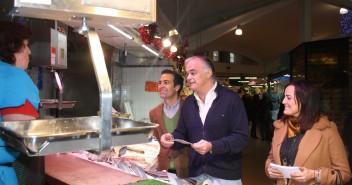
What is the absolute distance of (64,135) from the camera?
115 cm

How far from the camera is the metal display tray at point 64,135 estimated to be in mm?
1135

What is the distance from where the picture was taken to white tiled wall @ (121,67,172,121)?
7984 mm

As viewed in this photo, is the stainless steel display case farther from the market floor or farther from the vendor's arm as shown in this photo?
the market floor

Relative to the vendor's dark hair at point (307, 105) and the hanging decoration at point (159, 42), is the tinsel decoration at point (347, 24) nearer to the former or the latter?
the hanging decoration at point (159, 42)

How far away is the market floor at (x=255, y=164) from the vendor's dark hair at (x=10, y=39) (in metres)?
5.76

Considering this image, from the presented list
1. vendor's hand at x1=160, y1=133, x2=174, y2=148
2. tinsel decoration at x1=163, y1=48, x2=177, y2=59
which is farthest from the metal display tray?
tinsel decoration at x1=163, y1=48, x2=177, y2=59

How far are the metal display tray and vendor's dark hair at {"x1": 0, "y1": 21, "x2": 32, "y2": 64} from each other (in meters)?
0.58

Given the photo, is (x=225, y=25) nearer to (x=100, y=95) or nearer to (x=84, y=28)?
(x=84, y=28)

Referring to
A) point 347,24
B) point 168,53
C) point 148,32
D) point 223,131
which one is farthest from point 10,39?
point 347,24

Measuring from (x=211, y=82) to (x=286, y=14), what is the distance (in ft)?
34.6

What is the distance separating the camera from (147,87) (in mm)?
7379

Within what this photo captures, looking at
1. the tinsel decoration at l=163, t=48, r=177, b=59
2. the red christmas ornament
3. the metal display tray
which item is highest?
the red christmas ornament

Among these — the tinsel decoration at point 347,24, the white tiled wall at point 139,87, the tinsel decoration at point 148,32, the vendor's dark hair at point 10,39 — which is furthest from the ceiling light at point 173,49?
the tinsel decoration at point 347,24

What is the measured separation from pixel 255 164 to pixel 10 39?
7.77 meters
